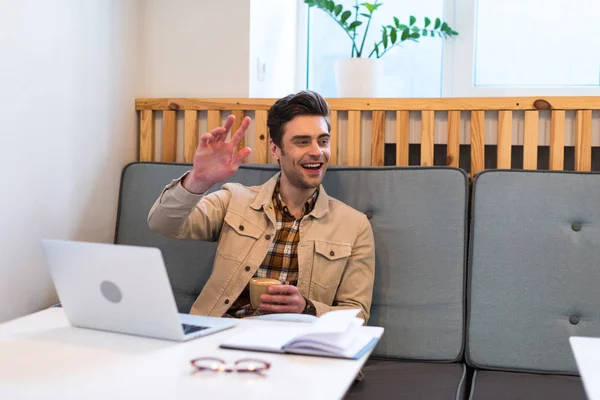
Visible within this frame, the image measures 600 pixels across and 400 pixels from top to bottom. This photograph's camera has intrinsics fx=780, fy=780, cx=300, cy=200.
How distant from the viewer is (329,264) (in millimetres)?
2053

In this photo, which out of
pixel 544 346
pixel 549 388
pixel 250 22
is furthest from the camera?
pixel 250 22

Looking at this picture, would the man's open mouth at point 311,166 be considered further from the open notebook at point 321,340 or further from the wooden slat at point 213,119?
the open notebook at point 321,340

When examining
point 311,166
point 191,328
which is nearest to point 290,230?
point 311,166

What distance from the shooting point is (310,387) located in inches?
42.2

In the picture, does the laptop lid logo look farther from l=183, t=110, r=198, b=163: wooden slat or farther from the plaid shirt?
l=183, t=110, r=198, b=163: wooden slat

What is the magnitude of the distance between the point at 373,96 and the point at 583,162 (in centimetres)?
75

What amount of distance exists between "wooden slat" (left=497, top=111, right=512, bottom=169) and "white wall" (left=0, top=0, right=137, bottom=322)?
3.86 ft

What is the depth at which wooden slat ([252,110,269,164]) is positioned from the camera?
2.49 metres

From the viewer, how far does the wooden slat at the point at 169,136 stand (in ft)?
8.43

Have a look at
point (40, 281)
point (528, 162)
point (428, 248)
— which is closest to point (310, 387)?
point (428, 248)

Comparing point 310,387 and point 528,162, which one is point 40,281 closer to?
point 310,387

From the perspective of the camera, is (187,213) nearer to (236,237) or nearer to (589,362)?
(236,237)

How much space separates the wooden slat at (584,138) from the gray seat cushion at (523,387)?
2.11ft

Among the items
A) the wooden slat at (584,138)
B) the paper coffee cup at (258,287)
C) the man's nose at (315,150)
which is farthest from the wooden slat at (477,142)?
the paper coffee cup at (258,287)
